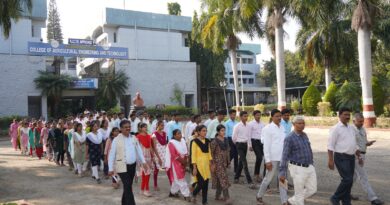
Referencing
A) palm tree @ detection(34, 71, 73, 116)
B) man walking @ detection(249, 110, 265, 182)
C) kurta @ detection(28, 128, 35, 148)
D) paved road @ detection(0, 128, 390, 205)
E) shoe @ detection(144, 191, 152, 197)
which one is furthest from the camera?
palm tree @ detection(34, 71, 73, 116)

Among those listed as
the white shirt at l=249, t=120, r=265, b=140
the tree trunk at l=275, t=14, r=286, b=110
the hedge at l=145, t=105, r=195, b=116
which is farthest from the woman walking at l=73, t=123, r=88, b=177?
the hedge at l=145, t=105, r=195, b=116

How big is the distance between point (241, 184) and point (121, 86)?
2829 cm

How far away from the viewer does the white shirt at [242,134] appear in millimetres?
8781

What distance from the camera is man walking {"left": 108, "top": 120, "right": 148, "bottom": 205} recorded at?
648cm

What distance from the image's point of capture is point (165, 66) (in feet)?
132

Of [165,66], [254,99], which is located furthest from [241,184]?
[254,99]

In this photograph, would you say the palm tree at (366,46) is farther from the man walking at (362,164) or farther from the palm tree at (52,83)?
the palm tree at (52,83)

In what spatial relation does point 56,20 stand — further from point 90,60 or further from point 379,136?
point 379,136

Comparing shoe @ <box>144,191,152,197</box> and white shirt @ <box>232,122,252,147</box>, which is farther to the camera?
white shirt @ <box>232,122,252,147</box>

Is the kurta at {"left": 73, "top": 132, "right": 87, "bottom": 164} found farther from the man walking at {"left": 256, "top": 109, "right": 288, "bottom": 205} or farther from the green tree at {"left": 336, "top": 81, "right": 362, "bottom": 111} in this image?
the green tree at {"left": 336, "top": 81, "right": 362, "bottom": 111}

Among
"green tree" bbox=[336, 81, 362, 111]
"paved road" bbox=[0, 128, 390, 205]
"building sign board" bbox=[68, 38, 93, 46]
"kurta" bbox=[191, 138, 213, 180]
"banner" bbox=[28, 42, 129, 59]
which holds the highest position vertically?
"building sign board" bbox=[68, 38, 93, 46]

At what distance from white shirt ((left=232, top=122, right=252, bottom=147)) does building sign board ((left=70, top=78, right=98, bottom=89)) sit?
27106 mm

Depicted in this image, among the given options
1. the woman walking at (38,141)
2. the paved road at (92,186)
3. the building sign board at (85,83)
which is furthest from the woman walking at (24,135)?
the building sign board at (85,83)

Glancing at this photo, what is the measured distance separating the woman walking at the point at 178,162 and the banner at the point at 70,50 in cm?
2653
